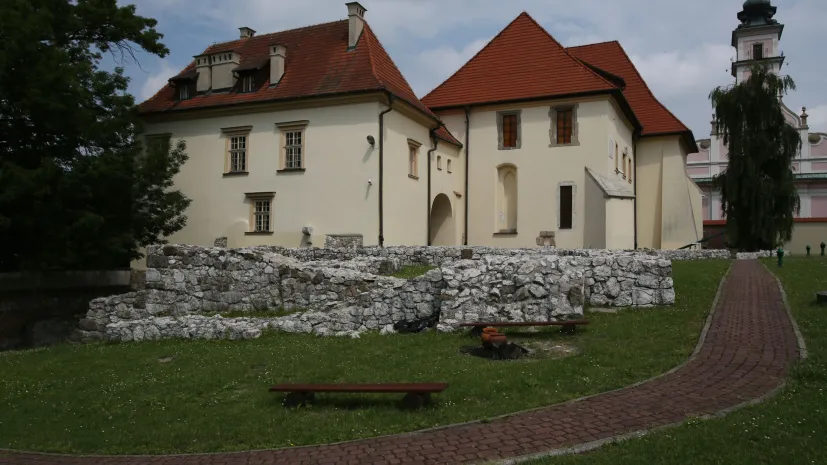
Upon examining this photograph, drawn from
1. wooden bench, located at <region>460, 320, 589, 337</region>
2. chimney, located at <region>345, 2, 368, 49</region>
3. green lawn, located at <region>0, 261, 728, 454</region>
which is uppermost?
chimney, located at <region>345, 2, 368, 49</region>

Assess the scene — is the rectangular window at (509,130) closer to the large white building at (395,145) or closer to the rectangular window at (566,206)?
the large white building at (395,145)

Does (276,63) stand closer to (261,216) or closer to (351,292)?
(261,216)

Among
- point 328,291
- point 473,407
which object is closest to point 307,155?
point 328,291

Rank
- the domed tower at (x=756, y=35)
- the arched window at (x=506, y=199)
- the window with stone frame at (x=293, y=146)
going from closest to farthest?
1. the window with stone frame at (x=293, y=146)
2. the arched window at (x=506, y=199)
3. the domed tower at (x=756, y=35)

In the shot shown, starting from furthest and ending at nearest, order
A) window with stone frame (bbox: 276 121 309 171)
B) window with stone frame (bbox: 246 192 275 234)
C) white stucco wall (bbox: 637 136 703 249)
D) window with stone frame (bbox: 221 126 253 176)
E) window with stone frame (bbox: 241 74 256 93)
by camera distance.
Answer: white stucco wall (bbox: 637 136 703 249), window with stone frame (bbox: 241 74 256 93), window with stone frame (bbox: 221 126 253 176), window with stone frame (bbox: 246 192 275 234), window with stone frame (bbox: 276 121 309 171)

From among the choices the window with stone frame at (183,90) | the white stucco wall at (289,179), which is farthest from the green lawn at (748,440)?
the window with stone frame at (183,90)

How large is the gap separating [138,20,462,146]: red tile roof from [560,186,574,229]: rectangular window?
5762mm

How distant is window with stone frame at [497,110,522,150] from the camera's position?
3036 centimetres

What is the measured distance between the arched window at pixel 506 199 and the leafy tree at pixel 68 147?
51.1 ft

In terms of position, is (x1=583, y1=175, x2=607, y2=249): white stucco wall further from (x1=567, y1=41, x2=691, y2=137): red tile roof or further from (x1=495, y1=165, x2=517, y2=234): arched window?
(x1=567, y1=41, x2=691, y2=137): red tile roof

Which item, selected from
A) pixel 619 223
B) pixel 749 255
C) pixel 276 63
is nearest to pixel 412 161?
pixel 276 63

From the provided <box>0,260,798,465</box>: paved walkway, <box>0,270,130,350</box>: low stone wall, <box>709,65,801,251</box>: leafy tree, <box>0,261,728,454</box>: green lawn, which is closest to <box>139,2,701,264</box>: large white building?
<box>709,65,801,251</box>: leafy tree

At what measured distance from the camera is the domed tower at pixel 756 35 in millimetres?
68812

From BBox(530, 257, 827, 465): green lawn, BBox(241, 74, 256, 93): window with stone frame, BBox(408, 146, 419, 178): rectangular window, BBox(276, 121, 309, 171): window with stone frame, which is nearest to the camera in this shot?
BBox(530, 257, 827, 465): green lawn
